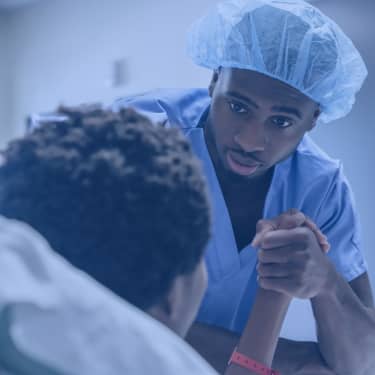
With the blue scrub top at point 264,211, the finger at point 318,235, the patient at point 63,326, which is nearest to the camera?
the patient at point 63,326

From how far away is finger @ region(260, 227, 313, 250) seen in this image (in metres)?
0.94

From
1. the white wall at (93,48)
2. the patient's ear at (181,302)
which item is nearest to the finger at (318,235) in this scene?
the patient's ear at (181,302)

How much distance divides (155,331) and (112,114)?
0.68 feet

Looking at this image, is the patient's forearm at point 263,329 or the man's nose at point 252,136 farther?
the man's nose at point 252,136

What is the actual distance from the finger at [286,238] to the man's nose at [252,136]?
146 mm

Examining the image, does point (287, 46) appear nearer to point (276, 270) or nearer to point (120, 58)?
point (276, 270)

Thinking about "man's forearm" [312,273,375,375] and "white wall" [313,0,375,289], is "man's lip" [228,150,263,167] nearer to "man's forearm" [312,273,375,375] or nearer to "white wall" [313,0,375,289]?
"man's forearm" [312,273,375,375]

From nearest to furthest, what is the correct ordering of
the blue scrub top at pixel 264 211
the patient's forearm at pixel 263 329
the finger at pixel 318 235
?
the patient's forearm at pixel 263 329 → the finger at pixel 318 235 → the blue scrub top at pixel 264 211

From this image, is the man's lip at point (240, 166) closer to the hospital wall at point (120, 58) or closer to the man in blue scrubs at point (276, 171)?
the man in blue scrubs at point (276, 171)

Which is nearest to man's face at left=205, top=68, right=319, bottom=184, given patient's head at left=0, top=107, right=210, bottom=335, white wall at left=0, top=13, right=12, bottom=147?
patient's head at left=0, top=107, right=210, bottom=335

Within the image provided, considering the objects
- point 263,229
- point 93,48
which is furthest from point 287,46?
point 93,48

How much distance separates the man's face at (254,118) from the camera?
1.00 meters

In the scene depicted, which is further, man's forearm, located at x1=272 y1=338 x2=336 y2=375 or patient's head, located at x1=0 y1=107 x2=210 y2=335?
man's forearm, located at x1=272 y1=338 x2=336 y2=375

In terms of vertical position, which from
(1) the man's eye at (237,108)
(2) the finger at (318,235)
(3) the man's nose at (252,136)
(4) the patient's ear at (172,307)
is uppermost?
(1) the man's eye at (237,108)
